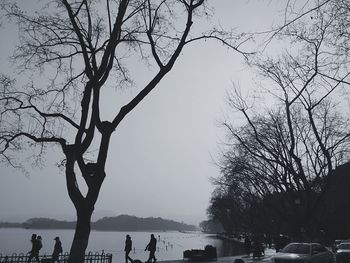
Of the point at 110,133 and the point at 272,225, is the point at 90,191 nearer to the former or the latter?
the point at 110,133

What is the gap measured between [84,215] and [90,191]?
0.85 meters

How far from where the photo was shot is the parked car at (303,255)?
2137 centimetres

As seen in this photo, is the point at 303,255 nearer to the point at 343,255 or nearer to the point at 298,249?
the point at 298,249

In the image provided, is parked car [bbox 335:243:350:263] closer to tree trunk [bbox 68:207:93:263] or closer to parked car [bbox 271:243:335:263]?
parked car [bbox 271:243:335:263]

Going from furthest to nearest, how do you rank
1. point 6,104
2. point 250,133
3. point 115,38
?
point 250,133 → point 6,104 → point 115,38

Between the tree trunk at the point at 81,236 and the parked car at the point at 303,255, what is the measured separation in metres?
11.0

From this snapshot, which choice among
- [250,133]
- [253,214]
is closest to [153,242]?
[250,133]

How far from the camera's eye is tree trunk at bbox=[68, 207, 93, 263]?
48.7ft

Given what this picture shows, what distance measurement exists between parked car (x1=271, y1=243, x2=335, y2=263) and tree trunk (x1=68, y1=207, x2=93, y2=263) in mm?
10986

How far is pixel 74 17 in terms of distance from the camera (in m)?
17.2

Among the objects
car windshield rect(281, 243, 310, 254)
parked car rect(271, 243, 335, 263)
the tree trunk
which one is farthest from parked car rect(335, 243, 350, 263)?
the tree trunk

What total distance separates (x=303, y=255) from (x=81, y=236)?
39.8 ft

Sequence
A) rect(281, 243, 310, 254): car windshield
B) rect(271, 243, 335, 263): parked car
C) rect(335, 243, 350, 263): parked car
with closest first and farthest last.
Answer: rect(271, 243, 335, 263): parked car → rect(281, 243, 310, 254): car windshield → rect(335, 243, 350, 263): parked car

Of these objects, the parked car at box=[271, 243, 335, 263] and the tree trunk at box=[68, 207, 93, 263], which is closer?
the tree trunk at box=[68, 207, 93, 263]
